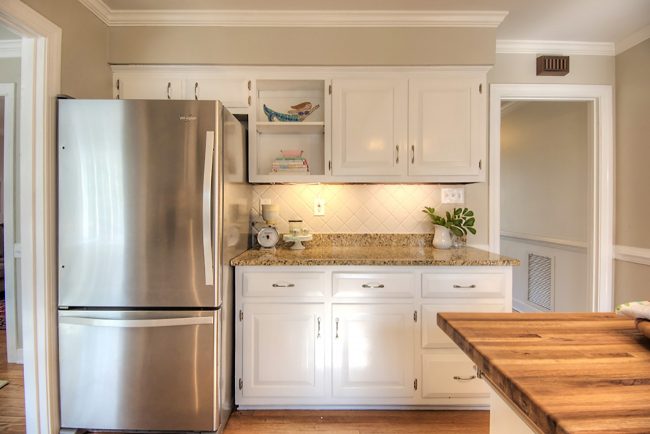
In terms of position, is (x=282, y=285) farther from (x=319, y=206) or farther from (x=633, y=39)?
(x=633, y=39)

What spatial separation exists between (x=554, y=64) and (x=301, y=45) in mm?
1896

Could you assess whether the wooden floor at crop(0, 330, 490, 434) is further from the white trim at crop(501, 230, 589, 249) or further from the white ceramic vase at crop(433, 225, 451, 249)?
the white trim at crop(501, 230, 589, 249)

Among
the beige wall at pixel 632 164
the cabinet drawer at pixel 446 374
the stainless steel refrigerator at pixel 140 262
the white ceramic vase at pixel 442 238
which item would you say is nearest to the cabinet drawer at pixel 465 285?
the cabinet drawer at pixel 446 374

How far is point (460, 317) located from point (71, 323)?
6.19 feet

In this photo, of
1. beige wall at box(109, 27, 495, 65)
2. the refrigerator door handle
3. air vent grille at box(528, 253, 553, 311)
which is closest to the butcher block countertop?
the refrigerator door handle

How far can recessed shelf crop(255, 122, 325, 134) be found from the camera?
2.19m

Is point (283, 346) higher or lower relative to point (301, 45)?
lower

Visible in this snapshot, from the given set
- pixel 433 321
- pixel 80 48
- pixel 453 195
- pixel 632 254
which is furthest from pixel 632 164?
pixel 80 48

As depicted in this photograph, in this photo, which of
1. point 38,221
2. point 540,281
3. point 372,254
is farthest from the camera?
point 540,281

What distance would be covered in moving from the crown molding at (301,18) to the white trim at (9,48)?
104 centimetres

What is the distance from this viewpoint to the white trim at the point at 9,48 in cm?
245

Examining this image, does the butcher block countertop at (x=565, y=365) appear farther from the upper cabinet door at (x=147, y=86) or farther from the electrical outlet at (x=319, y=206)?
the upper cabinet door at (x=147, y=86)

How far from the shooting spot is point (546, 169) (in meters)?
3.32

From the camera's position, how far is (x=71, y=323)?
1661 millimetres
